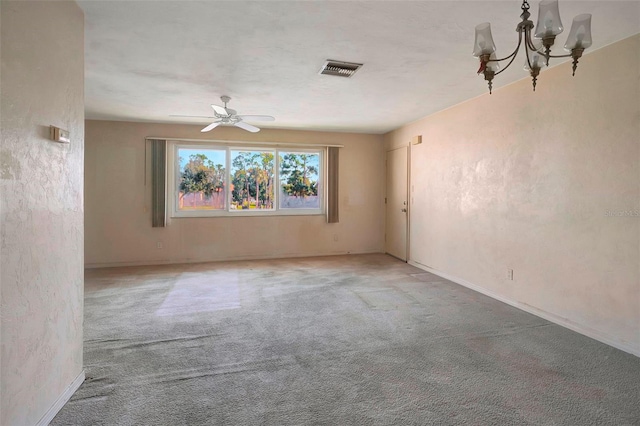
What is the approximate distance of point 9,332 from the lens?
4.94 feet

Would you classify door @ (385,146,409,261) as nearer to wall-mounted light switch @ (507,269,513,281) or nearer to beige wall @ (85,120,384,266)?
beige wall @ (85,120,384,266)

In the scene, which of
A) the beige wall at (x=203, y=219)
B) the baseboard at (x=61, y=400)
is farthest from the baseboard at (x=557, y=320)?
the baseboard at (x=61, y=400)

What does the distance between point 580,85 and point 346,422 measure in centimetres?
333

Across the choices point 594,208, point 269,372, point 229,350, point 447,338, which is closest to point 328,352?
point 269,372

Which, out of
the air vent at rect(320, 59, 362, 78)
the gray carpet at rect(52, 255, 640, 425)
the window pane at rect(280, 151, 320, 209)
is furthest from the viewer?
the window pane at rect(280, 151, 320, 209)

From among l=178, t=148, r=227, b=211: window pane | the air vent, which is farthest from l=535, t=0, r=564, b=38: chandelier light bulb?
l=178, t=148, r=227, b=211: window pane

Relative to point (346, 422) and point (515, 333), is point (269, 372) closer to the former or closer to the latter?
point (346, 422)

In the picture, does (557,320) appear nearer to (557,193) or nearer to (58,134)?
(557,193)

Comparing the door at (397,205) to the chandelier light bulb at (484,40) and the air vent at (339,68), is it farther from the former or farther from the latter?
the chandelier light bulb at (484,40)

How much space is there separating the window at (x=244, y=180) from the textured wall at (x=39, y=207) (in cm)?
391

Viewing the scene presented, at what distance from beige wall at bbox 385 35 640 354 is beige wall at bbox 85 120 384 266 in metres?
2.14

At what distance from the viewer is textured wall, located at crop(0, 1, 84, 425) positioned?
1.50 meters

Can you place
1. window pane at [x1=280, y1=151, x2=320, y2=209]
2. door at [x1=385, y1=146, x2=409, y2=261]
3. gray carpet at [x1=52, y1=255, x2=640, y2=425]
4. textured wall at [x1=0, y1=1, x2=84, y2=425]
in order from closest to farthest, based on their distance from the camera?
textured wall at [x1=0, y1=1, x2=84, y2=425] → gray carpet at [x1=52, y1=255, x2=640, y2=425] → door at [x1=385, y1=146, x2=409, y2=261] → window pane at [x1=280, y1=151, x2=320, y2=209]

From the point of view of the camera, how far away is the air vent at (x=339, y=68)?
3.12 metres
